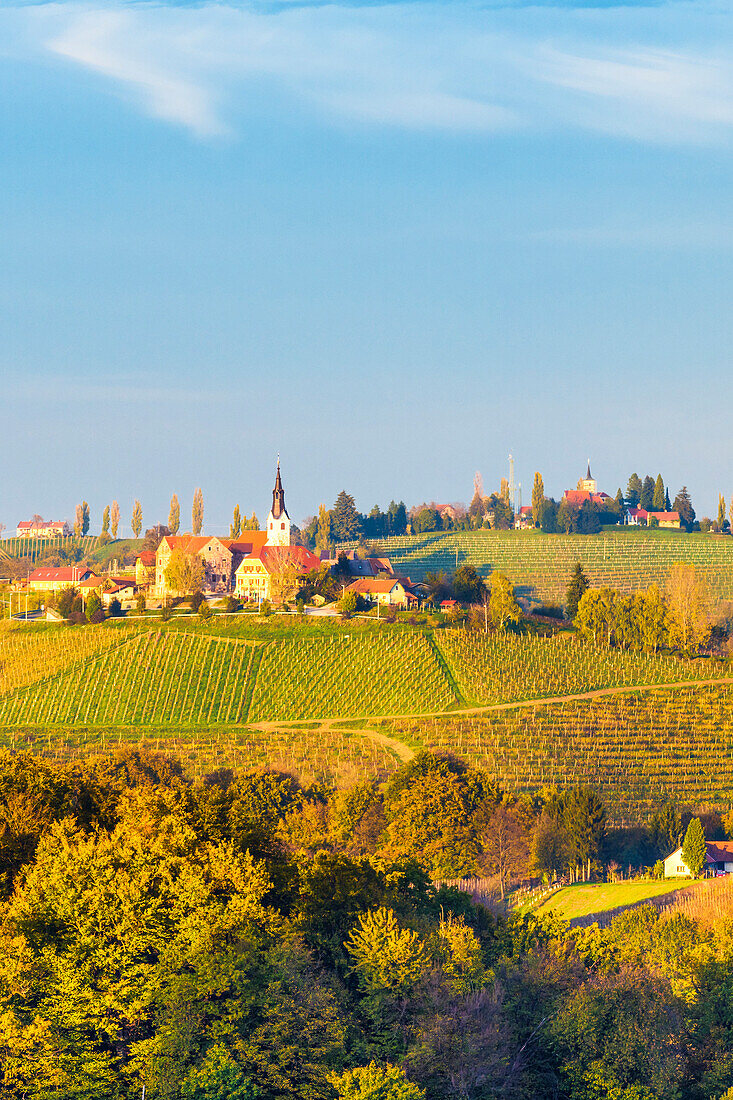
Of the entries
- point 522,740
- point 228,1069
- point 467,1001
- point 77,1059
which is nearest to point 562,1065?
point 467,1001

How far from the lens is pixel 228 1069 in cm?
2889

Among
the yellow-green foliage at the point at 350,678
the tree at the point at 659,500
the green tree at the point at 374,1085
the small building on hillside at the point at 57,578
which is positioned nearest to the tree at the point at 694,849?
the yellow-green foliage at the point at 350,678

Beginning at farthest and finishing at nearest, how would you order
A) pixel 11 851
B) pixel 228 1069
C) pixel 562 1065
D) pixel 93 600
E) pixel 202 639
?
1. pixel 93 600
2. pixel 202 639
3. pixel 11 851
4. pixel 562 1065
5. pixel 228 1069

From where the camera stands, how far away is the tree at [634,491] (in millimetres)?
166875

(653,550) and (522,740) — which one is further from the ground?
(653,550)

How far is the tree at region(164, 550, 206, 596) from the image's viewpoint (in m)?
110

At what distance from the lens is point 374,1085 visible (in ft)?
93.8

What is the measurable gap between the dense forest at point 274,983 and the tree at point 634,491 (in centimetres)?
13038

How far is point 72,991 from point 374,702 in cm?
5557

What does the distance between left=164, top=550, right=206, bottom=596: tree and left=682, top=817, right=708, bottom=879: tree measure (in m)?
55.9

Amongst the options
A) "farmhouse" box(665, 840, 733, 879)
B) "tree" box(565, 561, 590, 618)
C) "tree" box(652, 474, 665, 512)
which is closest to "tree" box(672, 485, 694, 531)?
"tree" box(652, 474, 665, 512)

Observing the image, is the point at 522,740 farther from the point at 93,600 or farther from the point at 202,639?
the point at 93,600

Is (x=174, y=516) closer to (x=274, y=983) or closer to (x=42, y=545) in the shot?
(x=42, y=545)

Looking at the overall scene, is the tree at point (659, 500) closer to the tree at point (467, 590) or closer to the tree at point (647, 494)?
the tree at point (647, 494)
